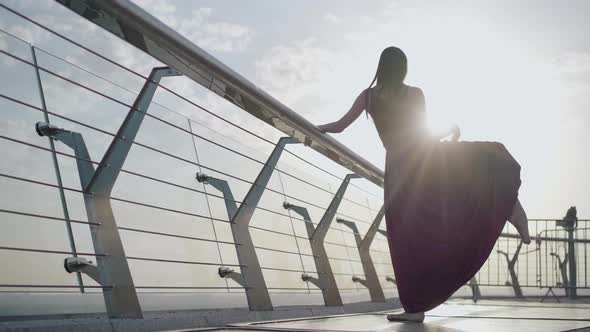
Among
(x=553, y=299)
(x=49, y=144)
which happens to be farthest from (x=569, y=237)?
(x=49, y=144)

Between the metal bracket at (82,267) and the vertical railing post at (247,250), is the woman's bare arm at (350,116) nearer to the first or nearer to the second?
the vertical railing post at (247,250)

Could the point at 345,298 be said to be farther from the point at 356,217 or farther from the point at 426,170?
the point at 426,170

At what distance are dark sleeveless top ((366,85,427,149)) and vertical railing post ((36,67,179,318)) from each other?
1603 mm

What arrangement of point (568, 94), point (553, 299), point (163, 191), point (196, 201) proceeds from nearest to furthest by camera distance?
point (163, 191)
point (196, 201)
point (553, 299)
point (568, 94)

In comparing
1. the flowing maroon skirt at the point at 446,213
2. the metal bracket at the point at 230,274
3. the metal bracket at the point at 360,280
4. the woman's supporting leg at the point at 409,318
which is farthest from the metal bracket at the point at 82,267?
the metal bracket at the point at 360,280

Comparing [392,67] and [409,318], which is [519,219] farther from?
[392,67]

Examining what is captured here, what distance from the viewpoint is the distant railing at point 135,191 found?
2164mm

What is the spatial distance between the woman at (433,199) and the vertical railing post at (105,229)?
60.0 inches

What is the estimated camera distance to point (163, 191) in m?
3.02

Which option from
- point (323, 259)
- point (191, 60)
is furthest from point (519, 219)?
point (191, 60)

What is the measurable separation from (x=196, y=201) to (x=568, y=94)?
456 inches

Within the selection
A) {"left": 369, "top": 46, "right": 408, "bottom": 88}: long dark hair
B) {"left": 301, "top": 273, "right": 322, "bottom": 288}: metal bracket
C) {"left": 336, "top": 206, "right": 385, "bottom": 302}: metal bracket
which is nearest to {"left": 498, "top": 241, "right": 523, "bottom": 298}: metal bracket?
{"left": 336, "top": 206, "right": 385, "bottom": 302}: metal bracket

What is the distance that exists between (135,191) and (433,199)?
1.54 meters

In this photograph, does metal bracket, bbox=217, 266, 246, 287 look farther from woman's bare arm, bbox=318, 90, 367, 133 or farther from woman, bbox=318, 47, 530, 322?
woman's bare arm, bbox=318, 90, 367, 133
